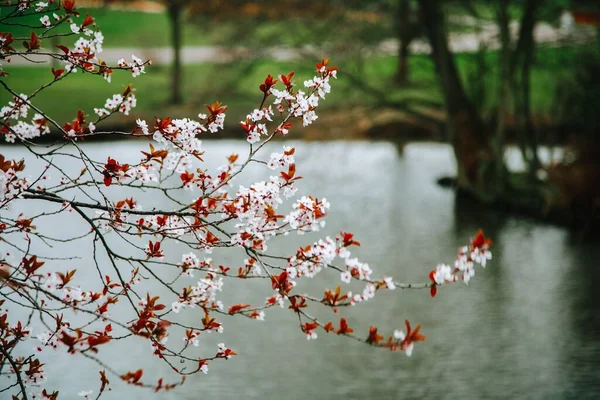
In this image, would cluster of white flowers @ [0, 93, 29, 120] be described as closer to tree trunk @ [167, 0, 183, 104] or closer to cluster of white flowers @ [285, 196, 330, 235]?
cluster of white flowers @ [285, 196, 330, 235]

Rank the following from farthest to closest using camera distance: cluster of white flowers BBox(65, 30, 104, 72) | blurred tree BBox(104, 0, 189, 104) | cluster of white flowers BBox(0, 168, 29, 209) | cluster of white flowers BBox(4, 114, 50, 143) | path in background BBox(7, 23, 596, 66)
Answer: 1. blurred tree BBox(104, 0, 189, 104)
2. path in background BBox(7, 23, 596, 66)
3. cluster of white flowers BBox(4, 114, 50, 143)
4. cluster of white flowers BBox(65, 30, 104, 72)
5. cluster of white flowers BBox(0, 168, 29, 209)

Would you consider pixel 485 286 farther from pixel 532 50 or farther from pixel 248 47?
pixel 248 47

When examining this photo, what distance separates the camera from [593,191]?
36.2 ft

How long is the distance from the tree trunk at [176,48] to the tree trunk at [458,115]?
1131 centimetres

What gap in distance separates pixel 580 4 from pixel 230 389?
9160 millimetres

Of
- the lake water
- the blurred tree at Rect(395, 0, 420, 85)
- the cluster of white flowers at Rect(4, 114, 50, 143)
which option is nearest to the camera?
the cluster of white flowers at Rect(4, 114, 50, 143)

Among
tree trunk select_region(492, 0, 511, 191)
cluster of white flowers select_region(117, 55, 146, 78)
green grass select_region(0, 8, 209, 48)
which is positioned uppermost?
green grass select_region(0, 8, 209, 48)

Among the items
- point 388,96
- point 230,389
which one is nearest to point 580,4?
point 388,96

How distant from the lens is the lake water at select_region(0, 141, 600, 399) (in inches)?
231

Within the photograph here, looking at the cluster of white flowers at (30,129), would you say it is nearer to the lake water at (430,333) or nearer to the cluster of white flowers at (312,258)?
the cluster of white flowers at (312,258)

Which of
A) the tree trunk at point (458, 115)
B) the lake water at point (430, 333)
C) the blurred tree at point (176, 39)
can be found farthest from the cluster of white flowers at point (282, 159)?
the blurred tree at point (176, 39)

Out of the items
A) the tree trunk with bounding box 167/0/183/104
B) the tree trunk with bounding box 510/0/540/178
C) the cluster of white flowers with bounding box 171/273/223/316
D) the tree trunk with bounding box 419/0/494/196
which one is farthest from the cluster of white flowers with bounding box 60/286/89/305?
the tree trunk with bounding box 167/0/183/104

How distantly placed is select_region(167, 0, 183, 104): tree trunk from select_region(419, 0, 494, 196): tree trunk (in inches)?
445

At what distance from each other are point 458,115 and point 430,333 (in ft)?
21.2
